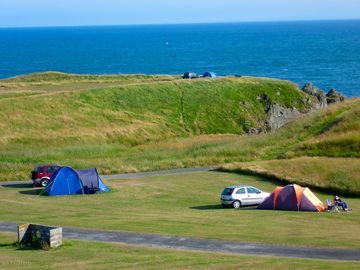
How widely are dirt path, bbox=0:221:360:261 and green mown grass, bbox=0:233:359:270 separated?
0.95 meters

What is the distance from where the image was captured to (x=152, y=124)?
258 feet

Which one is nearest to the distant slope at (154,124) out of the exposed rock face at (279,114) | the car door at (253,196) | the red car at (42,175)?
the exposed rock face at (279,114)

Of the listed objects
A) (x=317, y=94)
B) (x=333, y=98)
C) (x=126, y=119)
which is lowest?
(x=126, y=119)

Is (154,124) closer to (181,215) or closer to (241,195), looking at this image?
(241,195)

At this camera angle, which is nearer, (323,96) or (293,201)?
(293,201)

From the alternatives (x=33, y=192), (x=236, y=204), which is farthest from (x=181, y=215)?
(x=33, y=192)

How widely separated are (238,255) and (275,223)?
24.0 feet

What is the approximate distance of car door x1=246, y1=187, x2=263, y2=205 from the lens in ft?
128

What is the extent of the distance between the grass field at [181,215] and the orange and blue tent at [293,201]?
43.3 inches

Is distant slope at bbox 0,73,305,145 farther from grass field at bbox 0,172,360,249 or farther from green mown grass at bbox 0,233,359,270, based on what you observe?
green mown grass at bbox 0,233,359,270

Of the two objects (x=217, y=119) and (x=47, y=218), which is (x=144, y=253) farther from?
(x=217, y=119)

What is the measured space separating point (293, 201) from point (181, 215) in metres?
6.21

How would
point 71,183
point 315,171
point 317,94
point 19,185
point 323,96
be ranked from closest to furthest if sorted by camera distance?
point 71,183
point 19,185
point 315,171
point 317,94
point 323,96

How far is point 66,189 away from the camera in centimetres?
4325
